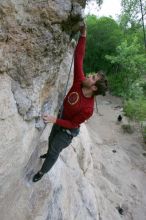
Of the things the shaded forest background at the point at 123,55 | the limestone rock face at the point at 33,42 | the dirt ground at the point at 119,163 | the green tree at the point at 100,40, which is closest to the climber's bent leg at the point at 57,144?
the limestone rock face at the point at 33,42

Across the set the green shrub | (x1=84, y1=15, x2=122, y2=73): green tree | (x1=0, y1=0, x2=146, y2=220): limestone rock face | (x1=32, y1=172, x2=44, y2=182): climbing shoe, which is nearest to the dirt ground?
the green shrub

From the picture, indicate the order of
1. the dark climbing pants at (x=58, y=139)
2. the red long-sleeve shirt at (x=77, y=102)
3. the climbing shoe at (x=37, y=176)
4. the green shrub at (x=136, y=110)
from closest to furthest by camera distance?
the red long-sleeve shirt at (x=77, y=102) < the dark climbing pants at (x=58, y=139) < the climbing shoe at (x=37, y=176) < the green shrub at (x=136, y=110)

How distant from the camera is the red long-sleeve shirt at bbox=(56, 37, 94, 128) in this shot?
16.1 ft

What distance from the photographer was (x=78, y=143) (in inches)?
380

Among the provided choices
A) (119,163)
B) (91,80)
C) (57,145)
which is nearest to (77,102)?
(91,80)

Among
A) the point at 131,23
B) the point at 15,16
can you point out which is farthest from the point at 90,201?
the point at 131,23

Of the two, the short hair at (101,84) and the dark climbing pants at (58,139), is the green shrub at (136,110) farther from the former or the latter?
the short hair at (101,84)

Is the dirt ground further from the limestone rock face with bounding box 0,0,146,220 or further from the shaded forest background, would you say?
the limestone rock face with bounding box 0,0,146,220

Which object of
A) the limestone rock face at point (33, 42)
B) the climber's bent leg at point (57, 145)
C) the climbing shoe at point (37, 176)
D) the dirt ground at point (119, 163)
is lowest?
the dirt ground at point (119, 163)

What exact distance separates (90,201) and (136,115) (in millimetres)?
9175

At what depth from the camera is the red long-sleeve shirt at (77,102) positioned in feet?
16.1

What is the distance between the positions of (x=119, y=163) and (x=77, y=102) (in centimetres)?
871

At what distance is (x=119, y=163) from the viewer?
13172 millimetres

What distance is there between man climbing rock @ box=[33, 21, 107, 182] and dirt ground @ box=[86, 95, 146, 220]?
3977mm
